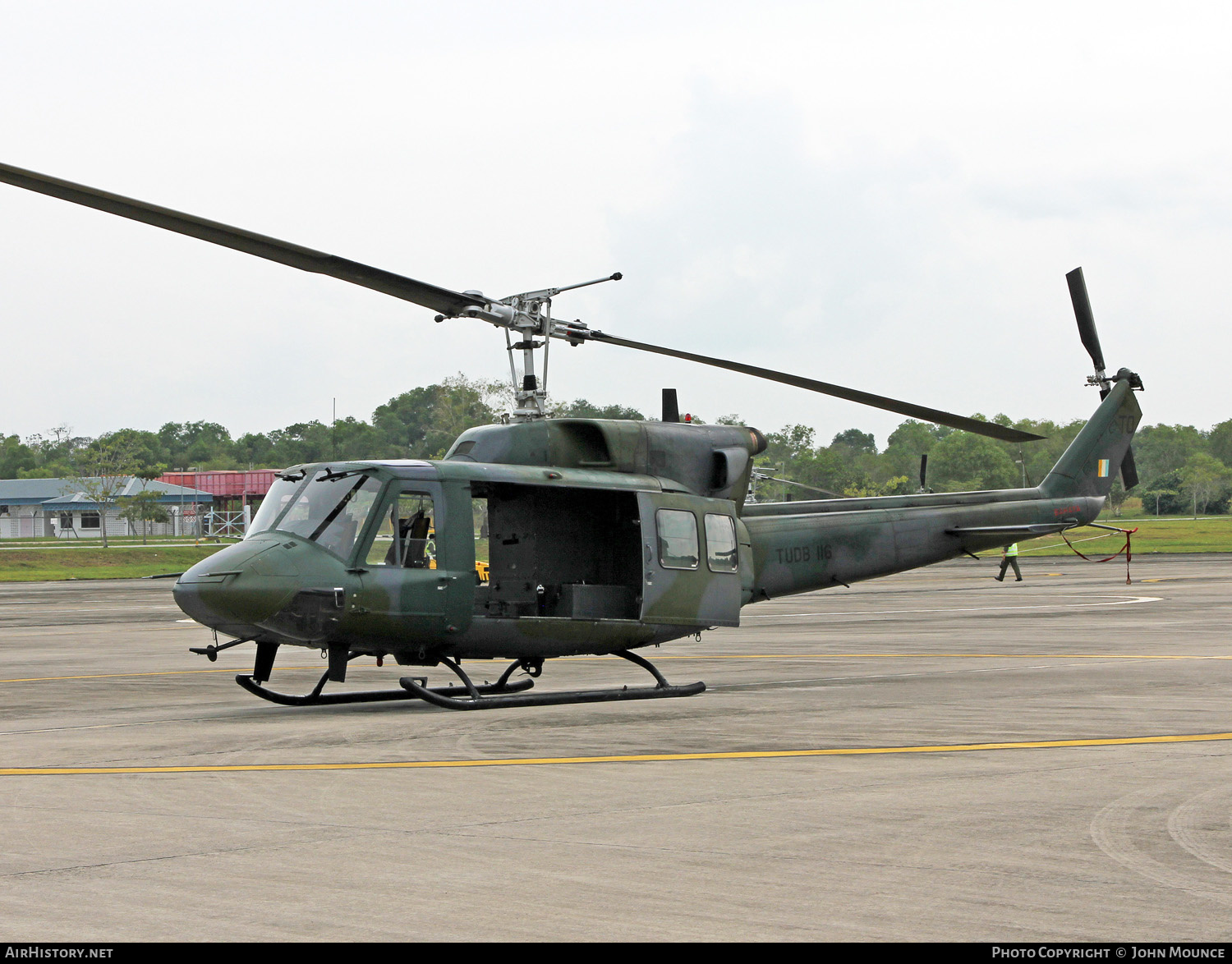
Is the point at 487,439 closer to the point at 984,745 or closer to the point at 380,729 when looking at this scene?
the point at 380,729

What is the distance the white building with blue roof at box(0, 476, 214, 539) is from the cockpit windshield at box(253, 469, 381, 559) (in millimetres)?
101032

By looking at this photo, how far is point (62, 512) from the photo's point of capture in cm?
11919

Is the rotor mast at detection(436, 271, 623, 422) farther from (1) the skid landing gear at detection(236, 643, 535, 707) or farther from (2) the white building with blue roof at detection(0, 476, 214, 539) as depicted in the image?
(2) the white building with blue roof at detection(0, 476, 214, 539)

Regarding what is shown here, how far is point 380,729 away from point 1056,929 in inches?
296

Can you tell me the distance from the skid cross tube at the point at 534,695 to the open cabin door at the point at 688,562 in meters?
0.75

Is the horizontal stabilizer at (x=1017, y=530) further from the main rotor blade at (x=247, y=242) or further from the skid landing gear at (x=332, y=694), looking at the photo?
the main rotor blade at (x=247, y=242)

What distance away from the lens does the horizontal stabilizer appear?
1767 centimetres

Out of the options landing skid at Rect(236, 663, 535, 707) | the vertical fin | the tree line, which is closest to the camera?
landing skid at Rect(236, 663, 535, 707)

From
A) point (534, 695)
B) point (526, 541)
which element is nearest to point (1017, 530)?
point (526, 541)

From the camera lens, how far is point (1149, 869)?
5883mm

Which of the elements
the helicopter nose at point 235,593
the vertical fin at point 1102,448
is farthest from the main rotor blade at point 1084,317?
the helicopter nose at point 235,593

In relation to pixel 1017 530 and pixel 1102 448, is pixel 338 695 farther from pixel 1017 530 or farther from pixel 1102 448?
pixel 1102 448

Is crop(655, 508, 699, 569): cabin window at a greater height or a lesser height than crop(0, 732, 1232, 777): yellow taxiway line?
greater

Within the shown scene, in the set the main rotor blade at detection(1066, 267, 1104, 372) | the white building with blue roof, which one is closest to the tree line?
the white building with blue roof
